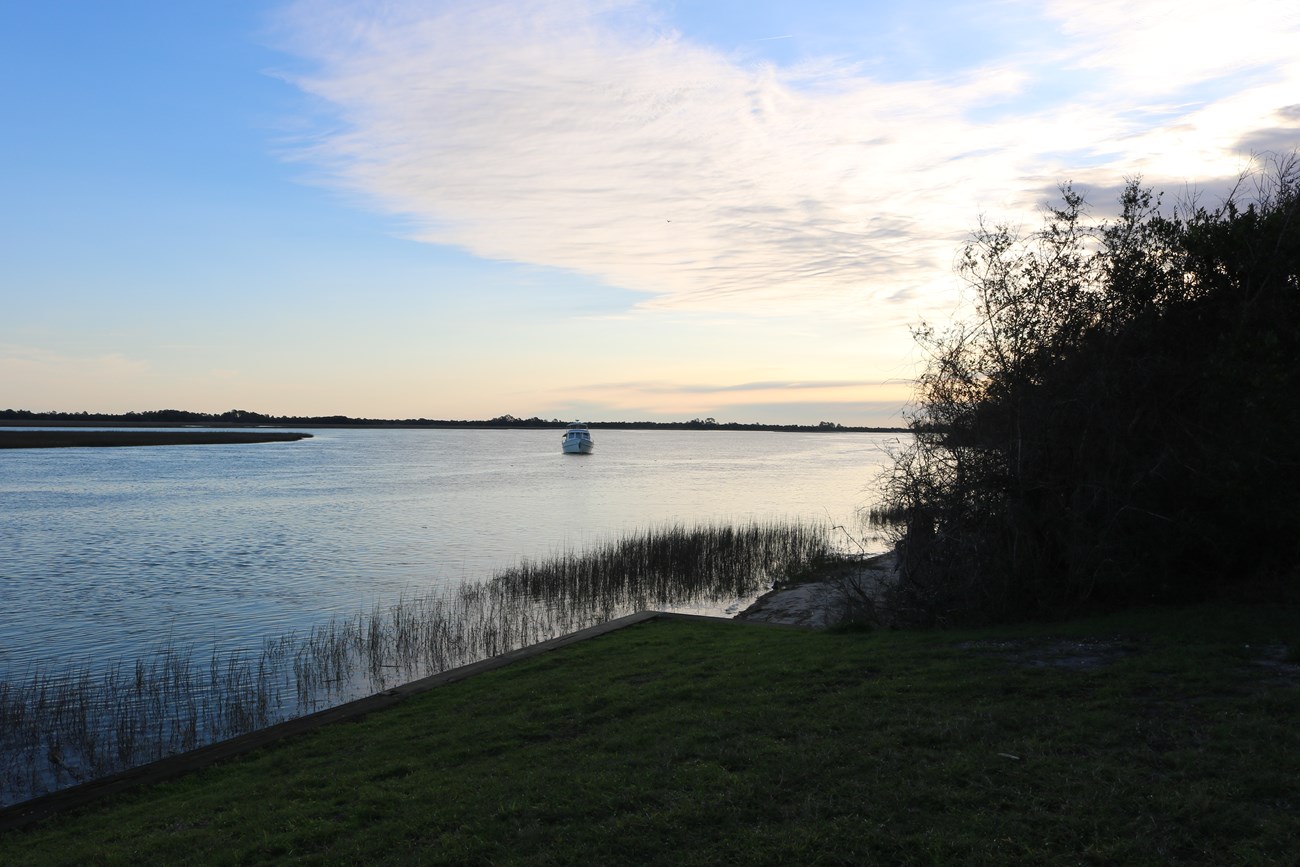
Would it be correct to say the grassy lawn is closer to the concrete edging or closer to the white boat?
the concrete edging

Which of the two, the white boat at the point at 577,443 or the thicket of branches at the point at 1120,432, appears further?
the white boat at the point at 577,443

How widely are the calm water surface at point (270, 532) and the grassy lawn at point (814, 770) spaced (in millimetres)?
7405

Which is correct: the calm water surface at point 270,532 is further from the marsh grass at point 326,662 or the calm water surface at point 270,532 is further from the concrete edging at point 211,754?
the concrete edging at point 211,754

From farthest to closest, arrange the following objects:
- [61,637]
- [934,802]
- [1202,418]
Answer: [61,637], [1202,418], [934,802]

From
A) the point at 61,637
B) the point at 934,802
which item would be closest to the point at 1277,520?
the point at 934,802

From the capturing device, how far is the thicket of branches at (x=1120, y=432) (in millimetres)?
12547

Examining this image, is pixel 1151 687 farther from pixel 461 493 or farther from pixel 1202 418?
pixel 461 493

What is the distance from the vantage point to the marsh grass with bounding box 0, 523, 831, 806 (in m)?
12.0

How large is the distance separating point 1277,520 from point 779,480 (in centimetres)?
6582

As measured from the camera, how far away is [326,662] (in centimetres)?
1652

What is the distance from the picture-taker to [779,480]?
255 feet

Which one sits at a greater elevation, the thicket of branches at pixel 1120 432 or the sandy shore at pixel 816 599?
the thicket of branches at pixel 1120 432

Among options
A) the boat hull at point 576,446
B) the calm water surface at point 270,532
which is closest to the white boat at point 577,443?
the boat hull at point 576,446

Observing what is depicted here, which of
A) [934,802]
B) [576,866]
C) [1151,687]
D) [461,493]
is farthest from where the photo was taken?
[461,493]
